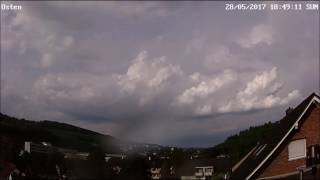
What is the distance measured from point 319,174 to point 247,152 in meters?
15.9

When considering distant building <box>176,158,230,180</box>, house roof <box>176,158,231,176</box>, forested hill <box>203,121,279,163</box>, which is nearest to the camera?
forested hill <box>203,121,279,163</box>

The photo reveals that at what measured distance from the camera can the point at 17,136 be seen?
38.1 meters

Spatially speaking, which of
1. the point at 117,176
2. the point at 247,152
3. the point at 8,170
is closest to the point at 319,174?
the point at 247,152

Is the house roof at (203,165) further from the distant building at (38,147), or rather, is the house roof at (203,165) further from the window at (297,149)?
the window at (297,149)

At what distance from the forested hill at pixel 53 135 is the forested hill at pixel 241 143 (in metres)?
7.71

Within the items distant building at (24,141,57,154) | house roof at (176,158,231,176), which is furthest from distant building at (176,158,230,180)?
distant building at (24,141,57,154)

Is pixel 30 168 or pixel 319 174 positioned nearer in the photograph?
pixel 319 174

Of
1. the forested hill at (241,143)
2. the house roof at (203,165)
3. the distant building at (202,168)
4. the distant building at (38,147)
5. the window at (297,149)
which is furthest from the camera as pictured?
the distant building at (202,168)

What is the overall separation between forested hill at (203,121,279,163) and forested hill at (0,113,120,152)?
304 inches

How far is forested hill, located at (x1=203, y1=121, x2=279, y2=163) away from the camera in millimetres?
37375

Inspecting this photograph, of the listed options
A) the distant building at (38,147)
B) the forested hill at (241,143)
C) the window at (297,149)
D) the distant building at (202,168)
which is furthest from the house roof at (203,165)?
the window at (297,149)

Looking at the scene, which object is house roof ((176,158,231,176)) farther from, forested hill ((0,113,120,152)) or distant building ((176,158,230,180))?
forested hill ((0,113,120,152))

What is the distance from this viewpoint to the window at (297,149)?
26594 mm

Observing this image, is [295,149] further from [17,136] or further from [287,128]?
[17,136]
